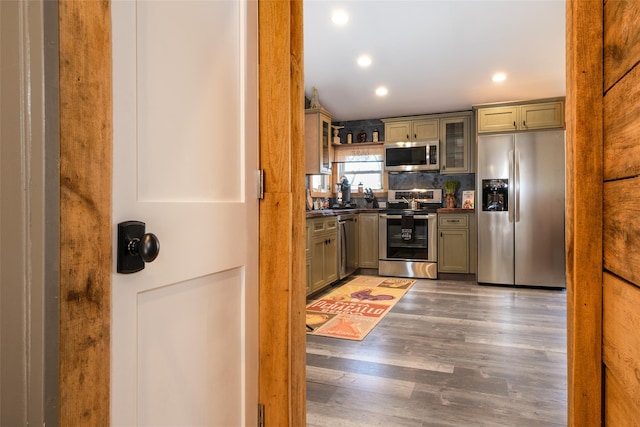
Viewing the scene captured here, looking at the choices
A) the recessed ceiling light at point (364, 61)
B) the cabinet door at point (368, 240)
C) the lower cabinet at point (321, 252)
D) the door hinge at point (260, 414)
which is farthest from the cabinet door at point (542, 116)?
the door hinge at point (260, 414)

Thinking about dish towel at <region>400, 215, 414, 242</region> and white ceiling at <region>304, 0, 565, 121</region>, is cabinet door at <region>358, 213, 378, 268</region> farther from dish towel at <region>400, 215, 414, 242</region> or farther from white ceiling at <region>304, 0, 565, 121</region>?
white ceiling at <region>304, 0, 565, 121</region>

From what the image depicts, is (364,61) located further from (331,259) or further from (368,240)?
(368,240)

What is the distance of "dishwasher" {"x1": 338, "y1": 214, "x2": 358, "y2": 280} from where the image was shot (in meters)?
4.94

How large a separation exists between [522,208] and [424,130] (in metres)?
1.82

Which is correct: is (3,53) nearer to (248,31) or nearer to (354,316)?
(248,31)

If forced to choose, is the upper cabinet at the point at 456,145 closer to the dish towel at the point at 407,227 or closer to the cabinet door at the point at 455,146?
the cabinet door at the point at 455,146

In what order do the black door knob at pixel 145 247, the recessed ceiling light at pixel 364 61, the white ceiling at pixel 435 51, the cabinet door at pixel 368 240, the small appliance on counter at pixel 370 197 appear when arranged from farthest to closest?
1. the small appliance on counter at pixel 370 197
2. the cabinet door at pixel 368 240
3. the recessed ceiling light at pixel 364 61
4. the white ceiling at pixel 435 51
5. the black door knob at pixel 145 247

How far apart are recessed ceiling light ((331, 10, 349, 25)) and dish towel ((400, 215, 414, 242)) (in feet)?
9.35

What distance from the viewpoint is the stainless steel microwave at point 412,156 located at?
559 centimetres

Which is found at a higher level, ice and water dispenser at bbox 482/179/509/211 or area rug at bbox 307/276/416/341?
ice and water dispenser at bbox 482/179/509/211

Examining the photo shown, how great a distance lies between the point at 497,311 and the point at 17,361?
3.94m

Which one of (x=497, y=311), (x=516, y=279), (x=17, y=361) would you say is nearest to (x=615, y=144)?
(x=17, y=361)

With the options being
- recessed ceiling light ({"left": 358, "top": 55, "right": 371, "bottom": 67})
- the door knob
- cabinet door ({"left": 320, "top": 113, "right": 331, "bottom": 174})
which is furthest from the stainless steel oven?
the door knob

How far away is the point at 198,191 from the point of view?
964 mm
